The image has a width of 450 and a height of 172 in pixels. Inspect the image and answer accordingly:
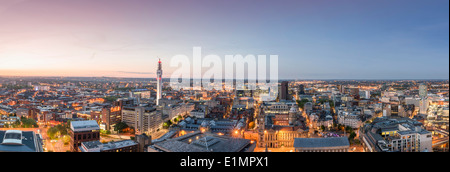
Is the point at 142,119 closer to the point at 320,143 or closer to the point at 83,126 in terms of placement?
the point at 83,126

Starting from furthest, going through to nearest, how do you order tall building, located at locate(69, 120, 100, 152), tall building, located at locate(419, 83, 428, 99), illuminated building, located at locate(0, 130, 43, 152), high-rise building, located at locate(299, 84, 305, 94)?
1. high-rise building, located at locate(299, 84, 305, 94)
2. tall building, located at locate(419, 83, 428, 99)
3. tall building, located at locate(69, 120, 100, 152)
4. illuminated building, located at locate(0, 130, 43, 152)

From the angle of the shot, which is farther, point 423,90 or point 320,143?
point 423,90

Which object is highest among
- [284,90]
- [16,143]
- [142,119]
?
[284,90]

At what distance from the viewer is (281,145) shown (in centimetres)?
799

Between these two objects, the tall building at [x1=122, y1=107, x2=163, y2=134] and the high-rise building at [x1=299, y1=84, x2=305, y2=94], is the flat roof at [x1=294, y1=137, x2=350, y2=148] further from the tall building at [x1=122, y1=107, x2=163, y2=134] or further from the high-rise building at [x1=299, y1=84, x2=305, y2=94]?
the high-rise building at [x1=299, y1=84, x2=305, y2=94]

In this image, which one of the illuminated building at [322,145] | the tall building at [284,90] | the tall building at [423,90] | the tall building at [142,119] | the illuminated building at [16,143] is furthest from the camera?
the tall building at [284,90]

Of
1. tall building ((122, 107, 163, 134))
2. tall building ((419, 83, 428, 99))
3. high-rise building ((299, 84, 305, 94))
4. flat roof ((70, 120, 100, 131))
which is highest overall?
tall building ((419, 83, 428, 99))

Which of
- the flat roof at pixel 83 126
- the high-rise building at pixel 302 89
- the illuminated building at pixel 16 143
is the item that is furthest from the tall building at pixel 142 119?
the high-rise building at pixel 302 89

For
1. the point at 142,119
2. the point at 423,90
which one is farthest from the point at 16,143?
the point at 423,90

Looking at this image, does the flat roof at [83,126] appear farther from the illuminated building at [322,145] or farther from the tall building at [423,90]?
the tall building at [423,90]

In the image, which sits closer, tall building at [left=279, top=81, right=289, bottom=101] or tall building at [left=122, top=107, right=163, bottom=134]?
tall building at [left=122, top=107, right=163, bottom=134]

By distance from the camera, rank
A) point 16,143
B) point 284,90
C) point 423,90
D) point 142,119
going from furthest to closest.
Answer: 1. point 284,90
2. point 142,119
3. point 423,90
4. point 16,143

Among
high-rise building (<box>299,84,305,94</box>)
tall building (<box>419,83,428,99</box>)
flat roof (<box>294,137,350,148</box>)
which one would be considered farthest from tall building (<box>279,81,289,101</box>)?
flat roof (<box>294,137,350,148</box>)

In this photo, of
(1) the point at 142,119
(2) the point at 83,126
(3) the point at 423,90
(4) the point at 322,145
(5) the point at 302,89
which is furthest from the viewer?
(5) the point at 302,89
